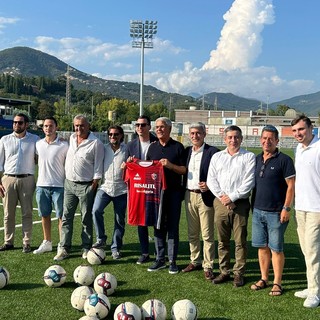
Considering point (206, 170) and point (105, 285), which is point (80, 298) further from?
point (206, 170)

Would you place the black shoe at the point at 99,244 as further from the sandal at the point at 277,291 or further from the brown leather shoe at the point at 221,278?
the sandal at the point at 277,291

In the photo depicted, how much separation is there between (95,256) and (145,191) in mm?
1335

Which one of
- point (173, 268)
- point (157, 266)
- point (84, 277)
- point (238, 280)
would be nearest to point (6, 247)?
point (84, 277)

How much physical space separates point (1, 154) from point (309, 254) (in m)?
5.24

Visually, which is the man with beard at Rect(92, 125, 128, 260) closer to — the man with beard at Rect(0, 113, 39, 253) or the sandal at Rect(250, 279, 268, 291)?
the man with beard at Rect(0, 113, 39, 253)

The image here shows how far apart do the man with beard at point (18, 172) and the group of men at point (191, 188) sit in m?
0.02

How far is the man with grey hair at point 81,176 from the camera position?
6582 mm

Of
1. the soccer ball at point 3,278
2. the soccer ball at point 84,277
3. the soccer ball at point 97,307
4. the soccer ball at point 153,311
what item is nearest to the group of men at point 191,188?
the soccer ball at point 84,277

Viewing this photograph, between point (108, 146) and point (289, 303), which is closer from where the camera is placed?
point (289, 303)

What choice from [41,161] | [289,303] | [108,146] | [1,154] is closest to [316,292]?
[289,303]

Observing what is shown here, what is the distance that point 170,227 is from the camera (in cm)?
621

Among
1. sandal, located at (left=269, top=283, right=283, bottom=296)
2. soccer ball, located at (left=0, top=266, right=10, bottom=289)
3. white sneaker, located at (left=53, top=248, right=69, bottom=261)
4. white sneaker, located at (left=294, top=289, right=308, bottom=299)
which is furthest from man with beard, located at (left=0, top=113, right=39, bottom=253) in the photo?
white sneaker, located at (left=294, top=289, right=308, bottom=299)

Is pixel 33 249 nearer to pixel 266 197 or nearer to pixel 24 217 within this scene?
pixel 24 217

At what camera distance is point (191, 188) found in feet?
20.0
